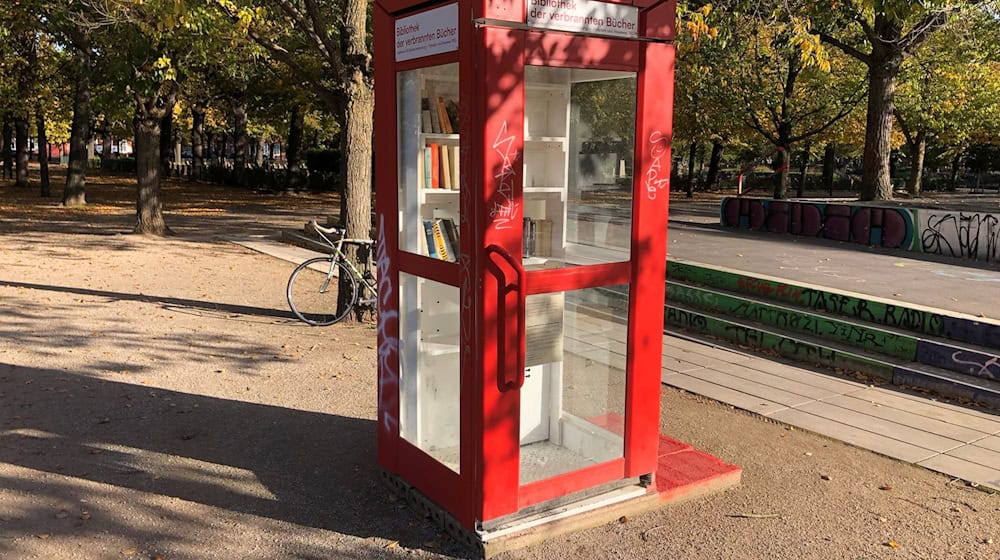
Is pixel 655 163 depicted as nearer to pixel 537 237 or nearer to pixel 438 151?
pixel 537 237

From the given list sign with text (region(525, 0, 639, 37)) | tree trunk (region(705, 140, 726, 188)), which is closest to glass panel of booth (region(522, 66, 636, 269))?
sign with text (region(525, 0, 639, 37))

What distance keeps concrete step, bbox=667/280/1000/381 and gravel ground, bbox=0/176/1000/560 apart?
6.30 ft

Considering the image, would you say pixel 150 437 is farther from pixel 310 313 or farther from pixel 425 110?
pixel 310 313

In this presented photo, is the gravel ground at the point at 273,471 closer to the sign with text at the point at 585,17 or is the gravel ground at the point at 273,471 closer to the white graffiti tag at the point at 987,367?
the white graffiti tag at the point at 987,367

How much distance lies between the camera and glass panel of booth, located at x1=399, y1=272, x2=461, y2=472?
14.3 feet

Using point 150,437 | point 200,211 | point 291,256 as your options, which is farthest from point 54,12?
point 150,437

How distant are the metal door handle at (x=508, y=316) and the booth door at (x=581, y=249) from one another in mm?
216

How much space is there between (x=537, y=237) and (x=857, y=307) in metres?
4.88

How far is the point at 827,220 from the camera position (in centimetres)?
1564

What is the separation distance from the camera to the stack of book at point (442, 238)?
13.8ft

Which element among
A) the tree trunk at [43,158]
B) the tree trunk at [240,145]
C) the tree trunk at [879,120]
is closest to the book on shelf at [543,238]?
the tree trunk at [879,120]

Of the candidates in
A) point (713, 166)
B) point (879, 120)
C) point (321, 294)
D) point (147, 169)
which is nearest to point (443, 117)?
point (321, 294)

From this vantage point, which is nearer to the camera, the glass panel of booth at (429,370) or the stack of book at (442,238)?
the stack of book at (442,238)

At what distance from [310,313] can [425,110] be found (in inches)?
225
